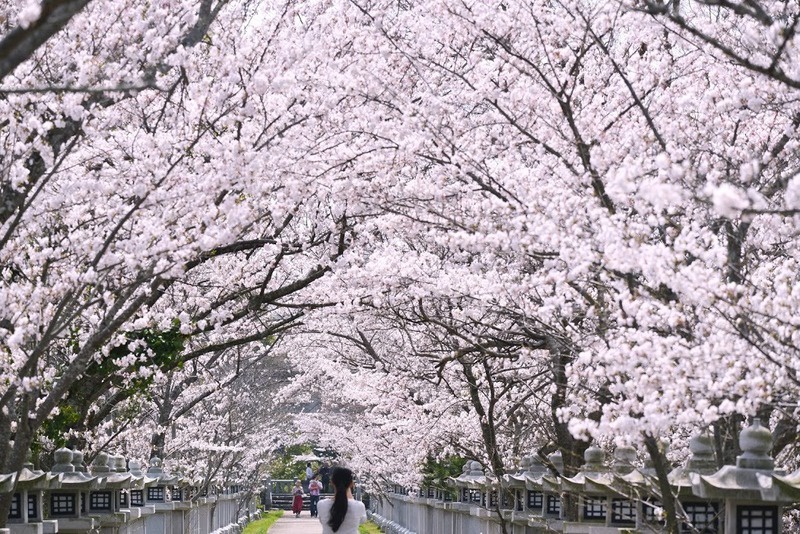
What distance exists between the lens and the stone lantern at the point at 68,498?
35.0ft

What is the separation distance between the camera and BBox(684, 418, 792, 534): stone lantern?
6105mm

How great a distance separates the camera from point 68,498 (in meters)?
10.9

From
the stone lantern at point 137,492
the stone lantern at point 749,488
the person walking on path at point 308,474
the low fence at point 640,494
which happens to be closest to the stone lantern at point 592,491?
the low fence at point 640,494

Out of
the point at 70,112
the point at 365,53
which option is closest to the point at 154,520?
the point at 365,53

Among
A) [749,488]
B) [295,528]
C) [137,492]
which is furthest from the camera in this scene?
[295,528]

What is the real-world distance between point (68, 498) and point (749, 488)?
7035mm

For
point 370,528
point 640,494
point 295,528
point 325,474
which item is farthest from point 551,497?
point 325,474

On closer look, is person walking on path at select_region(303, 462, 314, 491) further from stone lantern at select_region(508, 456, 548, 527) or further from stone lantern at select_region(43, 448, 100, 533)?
stone lantern at select_region(43, 448, 100, 533)

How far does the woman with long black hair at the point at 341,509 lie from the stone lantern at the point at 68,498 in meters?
3.39

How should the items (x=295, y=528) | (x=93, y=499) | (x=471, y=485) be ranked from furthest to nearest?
1. (x=295, y=528)
2. (x=471, y=485)
3. (x=93, y=499)

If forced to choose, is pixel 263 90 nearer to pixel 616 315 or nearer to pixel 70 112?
pixel 70 112

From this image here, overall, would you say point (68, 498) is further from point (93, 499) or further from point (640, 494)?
point (640, 494)

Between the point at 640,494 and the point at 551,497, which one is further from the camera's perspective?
the point at 551,497

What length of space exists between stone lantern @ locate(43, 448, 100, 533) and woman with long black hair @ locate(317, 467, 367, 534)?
3.39 meters
